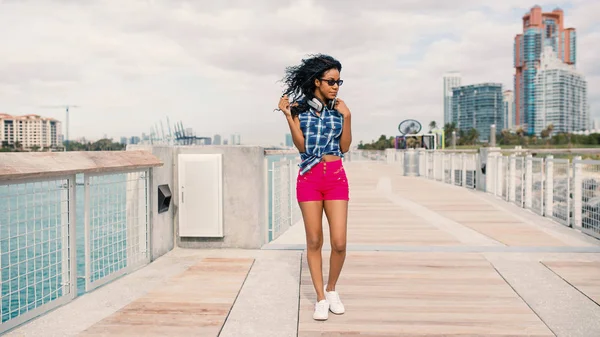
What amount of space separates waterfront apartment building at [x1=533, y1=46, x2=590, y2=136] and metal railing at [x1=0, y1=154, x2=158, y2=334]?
594 feet

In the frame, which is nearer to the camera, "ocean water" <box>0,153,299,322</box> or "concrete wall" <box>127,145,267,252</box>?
"ocean water" <box>0,153,299,322</box>

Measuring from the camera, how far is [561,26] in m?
194

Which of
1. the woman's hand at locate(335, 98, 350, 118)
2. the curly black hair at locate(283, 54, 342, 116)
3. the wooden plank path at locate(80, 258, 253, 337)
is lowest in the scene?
the wooden plank path at locate(80, 258, 253, 337)

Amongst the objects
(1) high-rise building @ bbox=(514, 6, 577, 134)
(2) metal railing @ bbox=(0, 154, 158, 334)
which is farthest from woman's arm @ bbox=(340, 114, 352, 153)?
(1) high-rise building @ bbox=(514, 6, 577, 134)

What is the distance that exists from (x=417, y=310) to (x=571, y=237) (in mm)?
4451

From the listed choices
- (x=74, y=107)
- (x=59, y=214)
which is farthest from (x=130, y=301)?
(x=74, y=107)

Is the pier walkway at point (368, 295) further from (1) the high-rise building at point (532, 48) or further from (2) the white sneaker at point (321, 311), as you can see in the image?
(1) the high-rise building at point (532, 48)

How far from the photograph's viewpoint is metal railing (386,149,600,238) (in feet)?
23.9

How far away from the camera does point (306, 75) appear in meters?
3.43

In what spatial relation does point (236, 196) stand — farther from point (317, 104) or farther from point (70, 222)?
point (317, 104)

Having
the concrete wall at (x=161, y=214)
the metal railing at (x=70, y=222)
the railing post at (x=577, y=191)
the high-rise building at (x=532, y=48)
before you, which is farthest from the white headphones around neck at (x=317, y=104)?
the high-rise building at (x=532, y=48)

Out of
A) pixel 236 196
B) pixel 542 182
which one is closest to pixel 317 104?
pixel 236 196

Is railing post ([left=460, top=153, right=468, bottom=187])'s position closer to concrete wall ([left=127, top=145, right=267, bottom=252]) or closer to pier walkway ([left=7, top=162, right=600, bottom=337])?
pier walkway ([left=7, top=162, right=600, bottom=337])

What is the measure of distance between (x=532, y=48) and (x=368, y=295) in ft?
674
